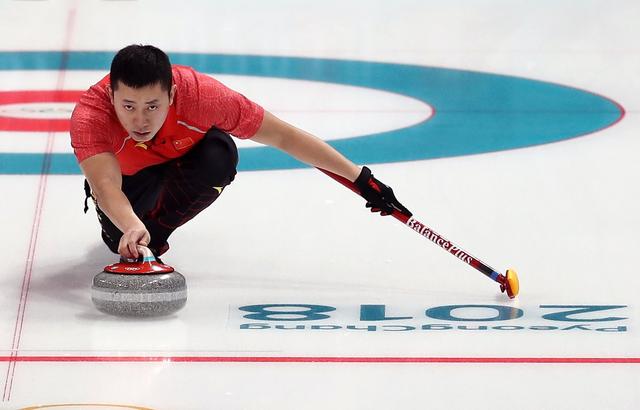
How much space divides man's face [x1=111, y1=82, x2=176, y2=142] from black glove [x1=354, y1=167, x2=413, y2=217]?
579mm

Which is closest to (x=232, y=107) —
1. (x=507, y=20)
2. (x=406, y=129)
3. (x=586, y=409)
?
(x=586, y=409)

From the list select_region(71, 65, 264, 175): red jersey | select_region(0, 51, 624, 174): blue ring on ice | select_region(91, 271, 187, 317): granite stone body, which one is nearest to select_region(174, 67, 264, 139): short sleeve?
select_region(71, 65, 264, 175): red jersey

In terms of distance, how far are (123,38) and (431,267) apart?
3248 millimetres

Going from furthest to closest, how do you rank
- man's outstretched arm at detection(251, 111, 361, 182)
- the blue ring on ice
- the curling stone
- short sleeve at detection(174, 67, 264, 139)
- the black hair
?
the blue ring on ice → man's outstretched arm at detection(251, 111, 361, 182) → short sleeve at detection(174, 67, 264, 139) → the curling stone → the black hair

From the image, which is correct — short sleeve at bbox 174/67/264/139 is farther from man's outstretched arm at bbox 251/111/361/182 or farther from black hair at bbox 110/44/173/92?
black hair at bbox 110/44/173/92

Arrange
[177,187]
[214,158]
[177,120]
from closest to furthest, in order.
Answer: [177,120]
[214,158]
[177,187]

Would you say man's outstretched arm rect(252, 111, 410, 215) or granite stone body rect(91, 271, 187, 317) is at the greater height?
man's outstretched arm rect(252, 111, 410, 215)

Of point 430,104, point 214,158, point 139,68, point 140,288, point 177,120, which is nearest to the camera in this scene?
point 139,68

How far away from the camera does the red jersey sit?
301cm

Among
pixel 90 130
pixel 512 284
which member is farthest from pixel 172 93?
pixel 512 284

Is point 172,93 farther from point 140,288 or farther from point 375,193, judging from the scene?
point 375,193

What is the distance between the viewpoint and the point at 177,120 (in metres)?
3.15

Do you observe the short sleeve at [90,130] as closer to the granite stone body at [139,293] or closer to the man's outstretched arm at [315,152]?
the granite stone body at [139,293]

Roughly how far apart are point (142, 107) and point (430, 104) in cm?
259
